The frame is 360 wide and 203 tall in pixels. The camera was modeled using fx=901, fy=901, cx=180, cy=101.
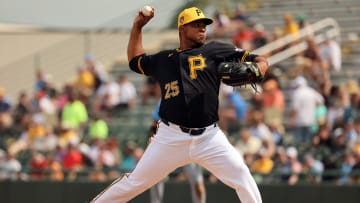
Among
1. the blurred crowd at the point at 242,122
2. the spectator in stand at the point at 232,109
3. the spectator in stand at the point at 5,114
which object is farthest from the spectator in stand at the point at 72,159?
the spectator in stand at the point at 5,114

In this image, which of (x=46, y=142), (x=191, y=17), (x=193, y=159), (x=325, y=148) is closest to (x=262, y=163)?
(x=325, y=148)

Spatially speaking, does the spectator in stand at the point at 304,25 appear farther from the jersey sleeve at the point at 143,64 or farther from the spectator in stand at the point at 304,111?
the jersey sleeve at the point at 143,64

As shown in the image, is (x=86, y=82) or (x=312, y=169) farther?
(x=86, y=82)

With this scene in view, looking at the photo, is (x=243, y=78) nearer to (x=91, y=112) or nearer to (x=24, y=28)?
(x=91, y=112)

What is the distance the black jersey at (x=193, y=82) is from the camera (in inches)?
335

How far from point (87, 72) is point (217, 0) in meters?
3.66

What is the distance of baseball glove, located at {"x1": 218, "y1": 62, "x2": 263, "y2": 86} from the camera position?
834cm

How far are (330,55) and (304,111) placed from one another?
2059 millimetres

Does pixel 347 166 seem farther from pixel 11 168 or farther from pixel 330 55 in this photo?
pixel 11 168

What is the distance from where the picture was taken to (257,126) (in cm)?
1520

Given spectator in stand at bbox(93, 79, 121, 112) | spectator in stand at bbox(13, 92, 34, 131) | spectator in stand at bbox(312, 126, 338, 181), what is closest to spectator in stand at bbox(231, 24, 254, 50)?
spectator in stand at bbox(93, 79, 121, 112)

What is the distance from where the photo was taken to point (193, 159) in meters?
8.52

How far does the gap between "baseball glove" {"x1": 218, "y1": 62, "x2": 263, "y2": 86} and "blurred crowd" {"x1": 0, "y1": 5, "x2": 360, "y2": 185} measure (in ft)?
17.6

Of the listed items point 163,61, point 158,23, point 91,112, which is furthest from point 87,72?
point 163,61
